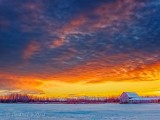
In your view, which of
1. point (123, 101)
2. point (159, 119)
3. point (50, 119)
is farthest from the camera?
point (123, 101)

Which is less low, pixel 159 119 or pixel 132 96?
pixel 132 96

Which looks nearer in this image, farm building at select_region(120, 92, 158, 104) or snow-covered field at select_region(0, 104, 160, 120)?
snow-covered field at select_region(0, 104, 160, 120)

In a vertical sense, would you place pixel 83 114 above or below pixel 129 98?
below

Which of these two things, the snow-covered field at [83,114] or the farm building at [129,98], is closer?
the snow-covered field at [83,114]

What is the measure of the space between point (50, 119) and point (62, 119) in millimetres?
1343

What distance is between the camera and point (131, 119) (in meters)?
34.6

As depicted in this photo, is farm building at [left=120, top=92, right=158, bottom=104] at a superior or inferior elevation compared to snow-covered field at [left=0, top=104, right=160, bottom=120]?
superior

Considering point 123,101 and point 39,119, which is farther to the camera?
point 123,101

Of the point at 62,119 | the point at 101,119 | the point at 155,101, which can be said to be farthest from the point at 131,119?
the point at 155,101

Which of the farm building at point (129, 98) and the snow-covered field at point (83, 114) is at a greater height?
the farm building at point (129, 98)

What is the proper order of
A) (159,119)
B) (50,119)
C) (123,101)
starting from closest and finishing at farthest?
(159,119) < (50,119) < (123,101)

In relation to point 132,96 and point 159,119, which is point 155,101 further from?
point 159,119

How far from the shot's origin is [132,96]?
362 feet

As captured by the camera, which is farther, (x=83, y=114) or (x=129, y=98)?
(x=129, y=98)
